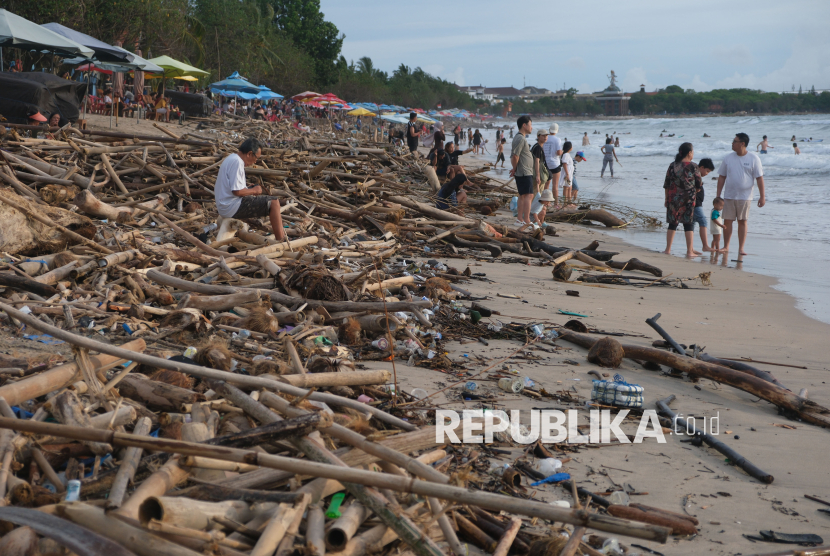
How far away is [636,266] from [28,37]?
13.5 metres

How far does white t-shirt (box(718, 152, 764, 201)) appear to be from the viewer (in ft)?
31.4

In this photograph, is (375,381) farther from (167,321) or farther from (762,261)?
(762,261)

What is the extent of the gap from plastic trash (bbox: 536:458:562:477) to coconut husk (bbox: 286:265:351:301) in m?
2.49

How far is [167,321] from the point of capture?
15.0ft

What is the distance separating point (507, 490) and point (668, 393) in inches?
80.7

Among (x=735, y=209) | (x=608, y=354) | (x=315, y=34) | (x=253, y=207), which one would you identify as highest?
(x=315, y=34)

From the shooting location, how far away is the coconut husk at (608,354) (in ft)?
16.0

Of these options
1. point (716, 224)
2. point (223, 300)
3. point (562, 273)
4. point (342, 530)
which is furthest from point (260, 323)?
point (716, 224)

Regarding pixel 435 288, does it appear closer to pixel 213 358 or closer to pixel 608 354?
pixel 608 354

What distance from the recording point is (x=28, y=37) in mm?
14039

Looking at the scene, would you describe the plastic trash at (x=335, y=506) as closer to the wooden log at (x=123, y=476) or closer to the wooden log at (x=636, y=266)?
the wooden log at (x=123, y=476)

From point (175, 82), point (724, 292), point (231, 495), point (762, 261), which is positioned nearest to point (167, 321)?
point (231, 495)

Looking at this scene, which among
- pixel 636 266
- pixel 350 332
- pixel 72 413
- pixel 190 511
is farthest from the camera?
pixel 636 266

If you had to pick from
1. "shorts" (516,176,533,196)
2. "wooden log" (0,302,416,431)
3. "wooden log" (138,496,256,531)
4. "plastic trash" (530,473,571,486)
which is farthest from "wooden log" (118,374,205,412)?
"shorts" (516,176,533,196)
